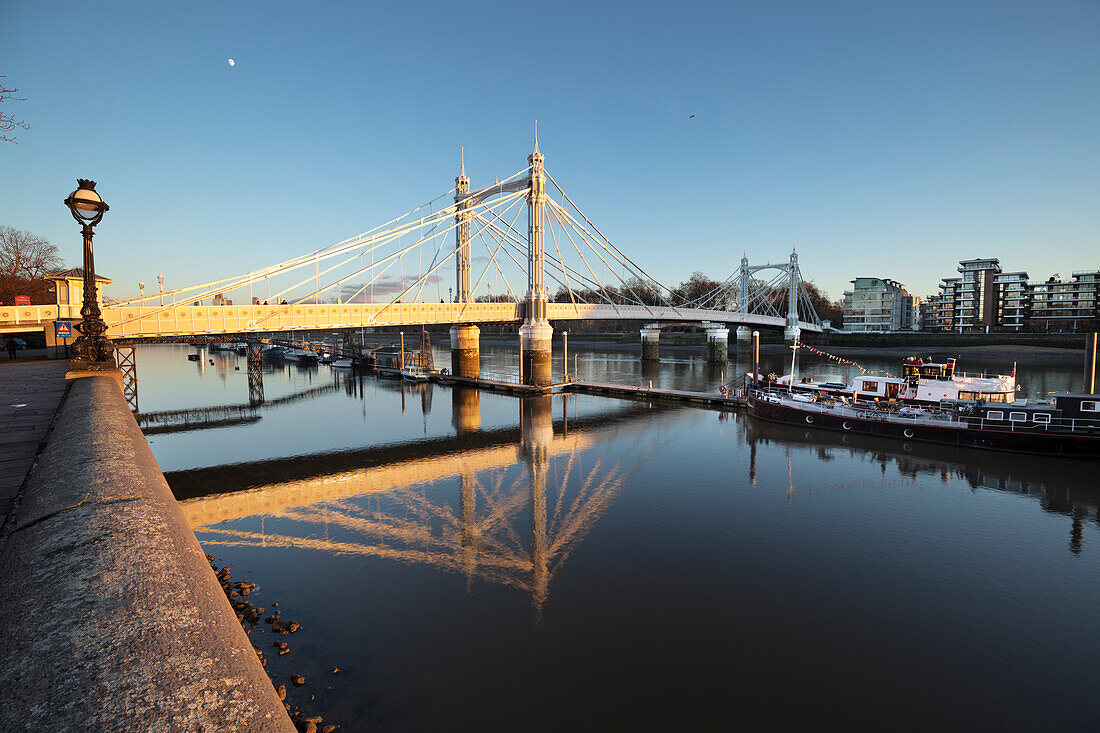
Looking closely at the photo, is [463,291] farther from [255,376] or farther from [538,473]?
[538,473]

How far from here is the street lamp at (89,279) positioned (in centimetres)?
1118

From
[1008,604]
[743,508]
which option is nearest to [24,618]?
[1008,604]

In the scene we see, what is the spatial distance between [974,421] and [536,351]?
2991cm

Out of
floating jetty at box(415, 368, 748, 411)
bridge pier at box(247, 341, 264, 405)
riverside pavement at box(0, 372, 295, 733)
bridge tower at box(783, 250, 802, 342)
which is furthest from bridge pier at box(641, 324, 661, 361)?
riverside pavement at box(0, 372, 295, 733)

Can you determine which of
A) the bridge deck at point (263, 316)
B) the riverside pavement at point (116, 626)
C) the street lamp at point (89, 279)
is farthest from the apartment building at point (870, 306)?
the riverside pavement at point (116, 626)

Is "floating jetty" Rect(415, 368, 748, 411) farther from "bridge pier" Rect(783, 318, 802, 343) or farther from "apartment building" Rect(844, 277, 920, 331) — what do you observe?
"apartment building" Rect(844, 277, 920, 331)

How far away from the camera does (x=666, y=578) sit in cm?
1233

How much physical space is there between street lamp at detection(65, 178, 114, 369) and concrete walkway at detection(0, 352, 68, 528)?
88cm

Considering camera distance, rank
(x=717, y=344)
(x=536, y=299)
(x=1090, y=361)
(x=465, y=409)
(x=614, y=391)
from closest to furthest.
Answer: (x=1090, y=361)
(x=465, y=409)
(x=614, y=391)
(x=536, y=299)
(x=717, y=344)

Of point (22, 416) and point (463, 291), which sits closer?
point (22, 416)

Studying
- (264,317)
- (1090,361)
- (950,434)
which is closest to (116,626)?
(950,434)

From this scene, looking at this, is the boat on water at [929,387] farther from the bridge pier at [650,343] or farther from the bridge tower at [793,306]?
the bridge tower at [793,306]

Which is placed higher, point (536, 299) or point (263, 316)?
point (536, 299)

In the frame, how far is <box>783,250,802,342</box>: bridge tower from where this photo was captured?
278 feet
